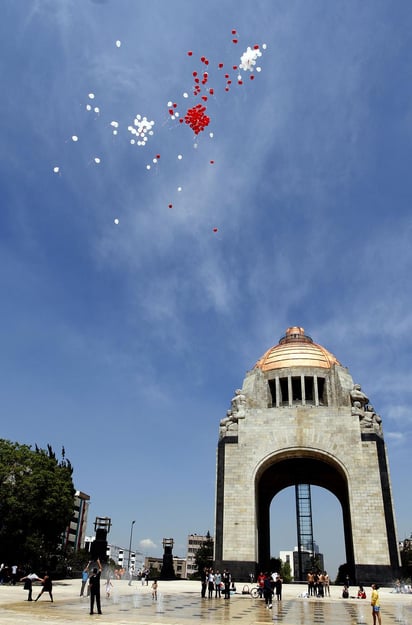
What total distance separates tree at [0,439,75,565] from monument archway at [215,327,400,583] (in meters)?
10.5

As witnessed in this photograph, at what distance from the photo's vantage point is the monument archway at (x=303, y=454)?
28.3 meters

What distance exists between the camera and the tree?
23.9m

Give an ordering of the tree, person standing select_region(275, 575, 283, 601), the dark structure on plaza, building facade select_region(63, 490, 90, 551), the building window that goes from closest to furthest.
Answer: person standing select_region(275, 575, 283, 601) < the tree < the dark structure on plaza < the building window < building facade select_region(63, 490, 90, 551)

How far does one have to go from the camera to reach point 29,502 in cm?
2403

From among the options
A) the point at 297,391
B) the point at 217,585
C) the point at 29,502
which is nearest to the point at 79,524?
the point at 297,391

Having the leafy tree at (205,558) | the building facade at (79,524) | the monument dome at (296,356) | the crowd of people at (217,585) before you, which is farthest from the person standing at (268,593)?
the building facade at (79,524)

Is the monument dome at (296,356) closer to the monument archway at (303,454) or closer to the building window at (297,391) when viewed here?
the monument archway at (303,454)

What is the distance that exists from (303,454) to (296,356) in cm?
859

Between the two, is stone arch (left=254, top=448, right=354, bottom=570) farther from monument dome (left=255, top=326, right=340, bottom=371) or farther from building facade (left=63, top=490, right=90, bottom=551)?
building facade (left=63, top=490, right=90, bottom=551)

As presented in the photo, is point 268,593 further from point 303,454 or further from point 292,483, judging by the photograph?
point 292,483

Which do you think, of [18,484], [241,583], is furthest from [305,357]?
[18,484]

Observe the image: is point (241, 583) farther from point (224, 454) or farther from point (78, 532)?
point (78, 532)

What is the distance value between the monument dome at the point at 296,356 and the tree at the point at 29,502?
737 inches

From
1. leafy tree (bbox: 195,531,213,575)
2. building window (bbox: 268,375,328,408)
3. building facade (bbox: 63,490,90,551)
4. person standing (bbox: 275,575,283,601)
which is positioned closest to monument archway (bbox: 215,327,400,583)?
building window (bbox: 268,375,328,408)
